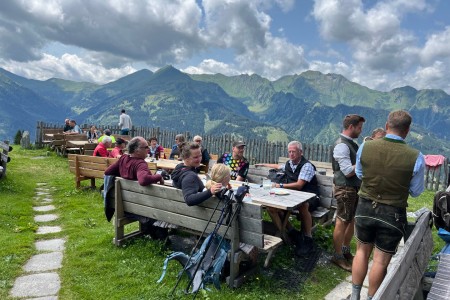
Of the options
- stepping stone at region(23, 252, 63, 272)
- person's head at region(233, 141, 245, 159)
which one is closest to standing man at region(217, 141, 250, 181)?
person's head at region(233, 141, 245, 159)

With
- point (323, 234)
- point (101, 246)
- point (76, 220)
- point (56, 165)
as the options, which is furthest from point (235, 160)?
point (56, 165)

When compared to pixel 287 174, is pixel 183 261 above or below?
below

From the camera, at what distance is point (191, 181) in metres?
4.44

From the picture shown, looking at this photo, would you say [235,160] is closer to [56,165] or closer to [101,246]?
[101,246]

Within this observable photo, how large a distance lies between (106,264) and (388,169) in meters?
3.87

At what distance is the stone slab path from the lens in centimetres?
420

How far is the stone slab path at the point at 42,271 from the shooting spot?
4.20 metres

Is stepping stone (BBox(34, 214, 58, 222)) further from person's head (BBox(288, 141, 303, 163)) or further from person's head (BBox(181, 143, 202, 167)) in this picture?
person's head (BBox(288, 141, 303, 163))

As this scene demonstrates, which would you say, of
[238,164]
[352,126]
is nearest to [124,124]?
[238,164]

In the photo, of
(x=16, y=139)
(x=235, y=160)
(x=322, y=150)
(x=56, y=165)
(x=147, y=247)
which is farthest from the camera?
(x=16, y=139)

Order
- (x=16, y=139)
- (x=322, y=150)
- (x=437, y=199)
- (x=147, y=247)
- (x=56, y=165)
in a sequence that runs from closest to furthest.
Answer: (x=437, y=199) < (x=147, y=247) < (x=56, y=165) < (x=322, y=150) < (x=16, y=139)

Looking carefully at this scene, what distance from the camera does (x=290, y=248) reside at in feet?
18.3

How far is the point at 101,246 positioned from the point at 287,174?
333cm

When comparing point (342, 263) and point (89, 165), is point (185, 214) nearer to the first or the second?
point (342, 263)
